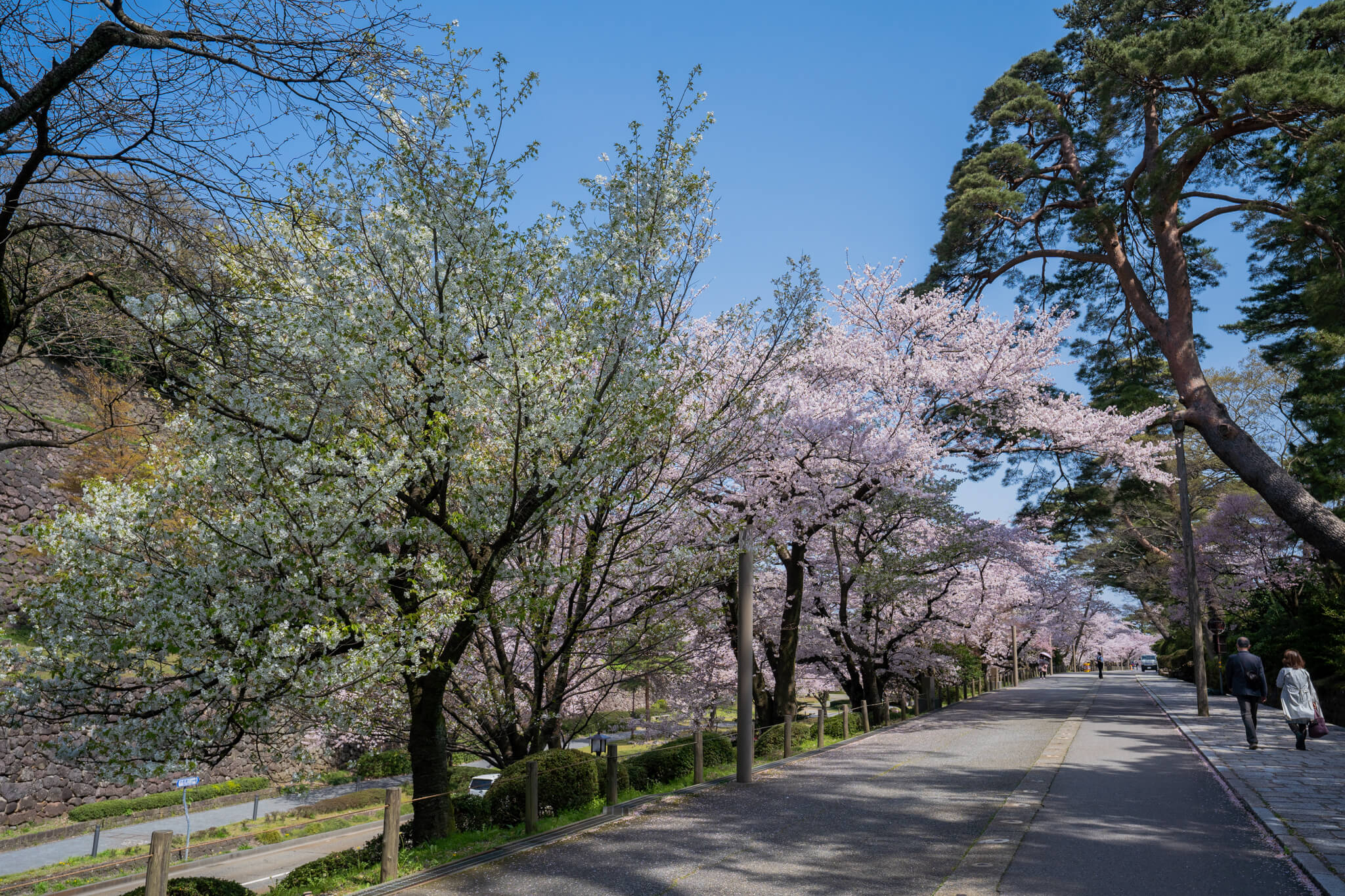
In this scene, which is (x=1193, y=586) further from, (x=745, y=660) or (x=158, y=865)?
(x=158, y=865)

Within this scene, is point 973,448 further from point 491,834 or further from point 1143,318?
point 491,834

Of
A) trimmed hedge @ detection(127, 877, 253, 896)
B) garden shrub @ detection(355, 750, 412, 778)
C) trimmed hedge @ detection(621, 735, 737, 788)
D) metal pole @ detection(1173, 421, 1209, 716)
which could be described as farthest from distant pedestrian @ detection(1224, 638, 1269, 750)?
garden shrub @ detection(355, 750, 412, 778)

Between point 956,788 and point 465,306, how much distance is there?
9029 millimetres

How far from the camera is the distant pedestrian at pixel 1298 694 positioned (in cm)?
1334

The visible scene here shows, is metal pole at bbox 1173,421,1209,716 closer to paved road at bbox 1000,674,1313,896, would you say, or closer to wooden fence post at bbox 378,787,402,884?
paved road at bbox 1000,674,1313,896

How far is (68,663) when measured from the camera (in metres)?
7.56

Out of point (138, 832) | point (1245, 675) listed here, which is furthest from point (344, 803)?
point (1245, 675)

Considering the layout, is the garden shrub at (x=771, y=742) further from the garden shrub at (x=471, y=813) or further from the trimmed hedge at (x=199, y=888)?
the trimmed hedge at (x=199, y=888)

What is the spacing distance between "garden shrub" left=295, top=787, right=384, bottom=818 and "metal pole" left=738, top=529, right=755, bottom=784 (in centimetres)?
1568

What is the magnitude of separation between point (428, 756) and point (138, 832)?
1546 cm

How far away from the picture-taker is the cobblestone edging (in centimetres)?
1788

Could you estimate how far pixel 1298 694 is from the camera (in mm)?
13484

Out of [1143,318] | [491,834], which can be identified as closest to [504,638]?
[491,834]

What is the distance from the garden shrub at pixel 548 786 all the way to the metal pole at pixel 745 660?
7.78 feet
